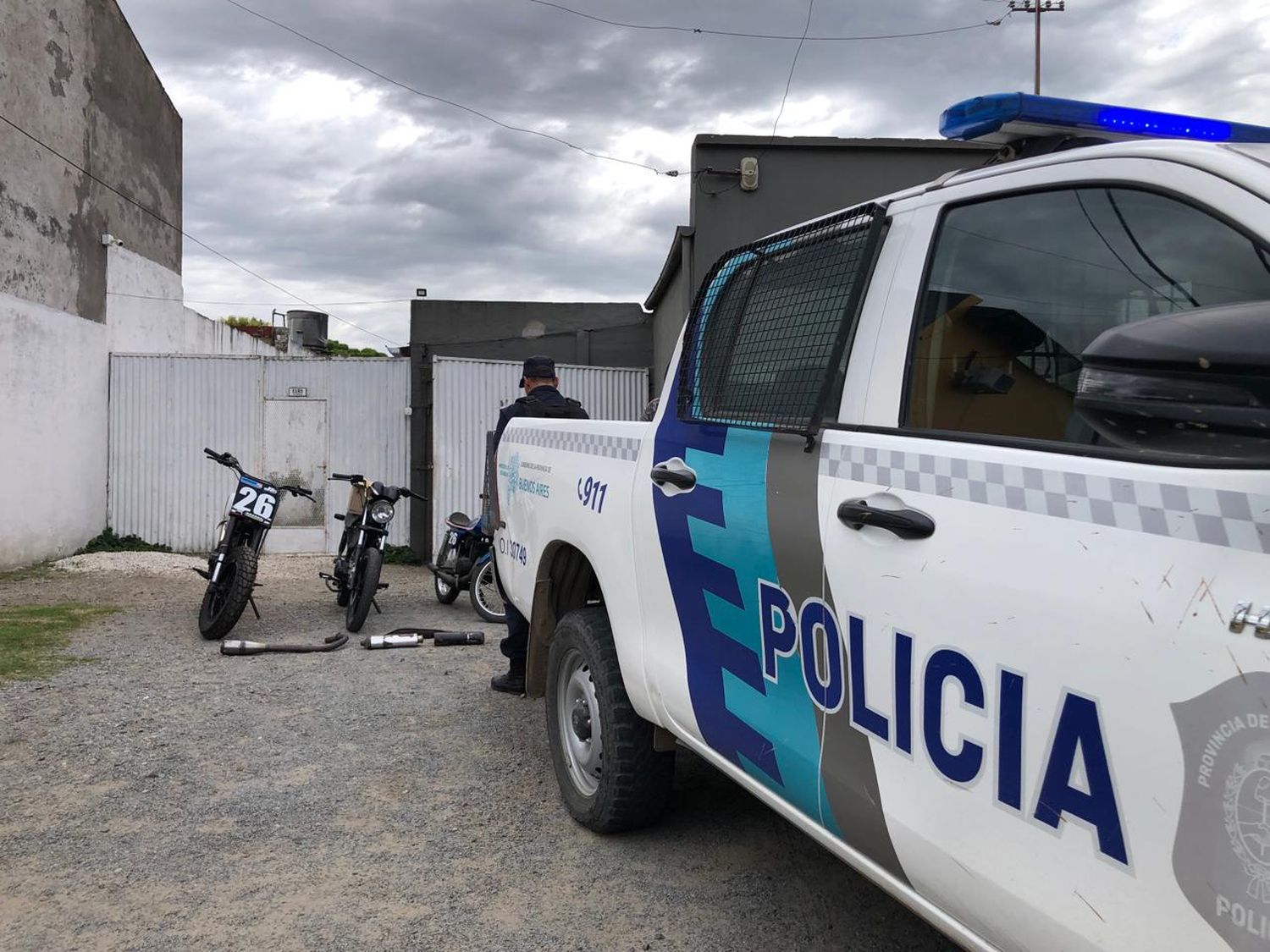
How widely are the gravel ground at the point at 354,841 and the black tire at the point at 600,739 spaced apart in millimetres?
167

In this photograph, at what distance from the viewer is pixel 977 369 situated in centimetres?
224

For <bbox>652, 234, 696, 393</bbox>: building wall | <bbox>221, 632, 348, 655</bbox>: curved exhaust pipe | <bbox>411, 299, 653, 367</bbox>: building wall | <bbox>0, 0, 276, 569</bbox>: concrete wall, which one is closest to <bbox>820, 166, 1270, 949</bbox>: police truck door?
<bbox>221, 632, 348, 655</bbox>: curved exhaust pipe

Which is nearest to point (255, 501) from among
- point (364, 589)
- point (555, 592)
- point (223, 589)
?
point (223, 589)

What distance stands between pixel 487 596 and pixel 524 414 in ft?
9.06

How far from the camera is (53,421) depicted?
11531 mm

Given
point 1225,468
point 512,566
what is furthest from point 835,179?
point 1225,468

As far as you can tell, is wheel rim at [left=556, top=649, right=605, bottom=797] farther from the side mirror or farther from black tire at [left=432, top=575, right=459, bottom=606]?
black tire at [left=432, top=575, right=459, bottom=606]

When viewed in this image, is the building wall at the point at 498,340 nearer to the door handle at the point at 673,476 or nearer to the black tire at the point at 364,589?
the black tire at the point at 364,589

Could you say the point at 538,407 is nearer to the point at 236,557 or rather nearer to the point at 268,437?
the point at 236,557

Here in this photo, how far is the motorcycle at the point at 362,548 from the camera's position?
8047 mm

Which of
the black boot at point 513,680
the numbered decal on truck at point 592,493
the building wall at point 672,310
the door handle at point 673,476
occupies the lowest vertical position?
Answer: the black boot at point 513,680

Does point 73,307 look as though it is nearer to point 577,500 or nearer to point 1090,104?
point 577,500

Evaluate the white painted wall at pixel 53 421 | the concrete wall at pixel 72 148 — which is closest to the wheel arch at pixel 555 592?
the white painted wall at pixel 53 421

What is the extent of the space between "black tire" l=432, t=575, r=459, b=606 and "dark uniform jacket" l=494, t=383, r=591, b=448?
3.04m
